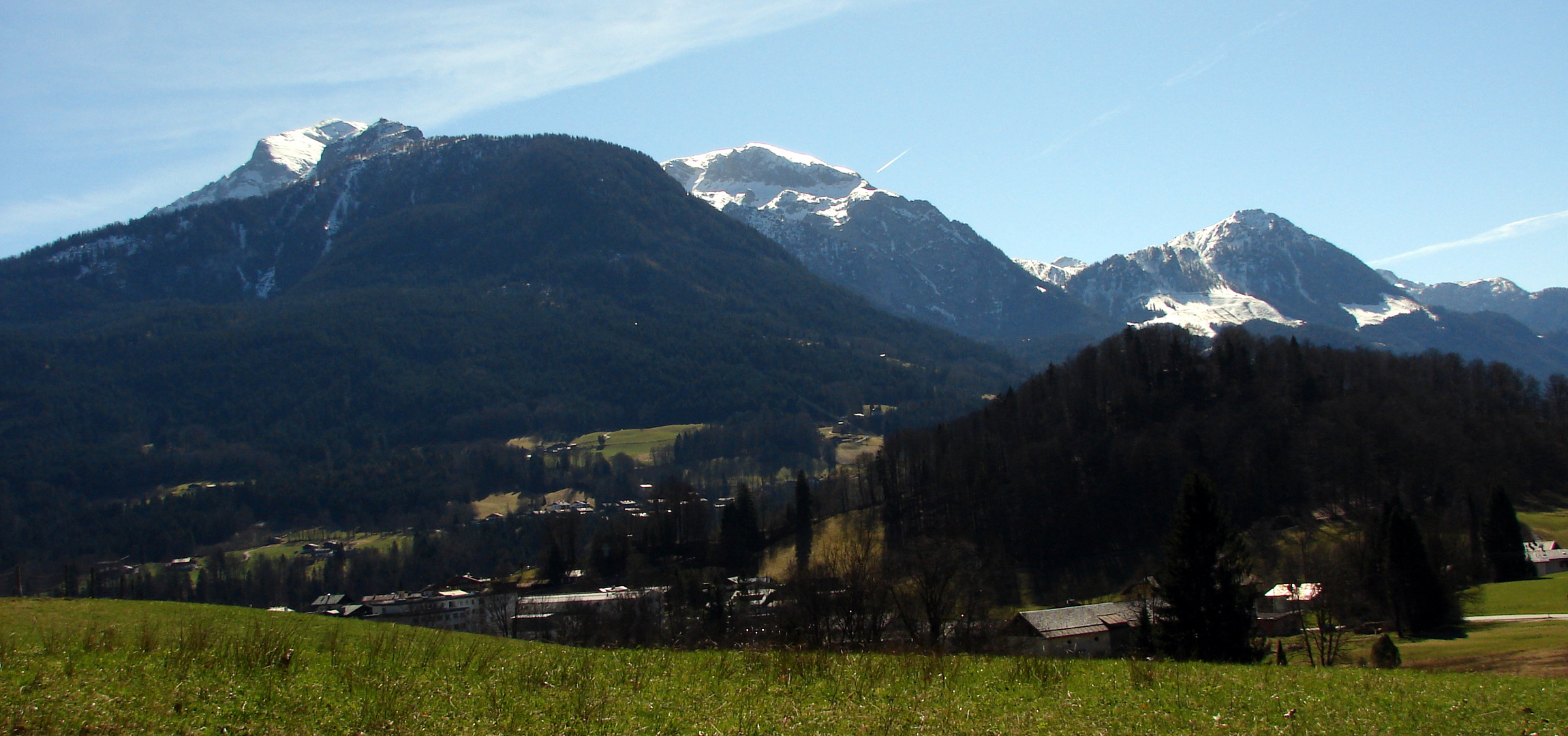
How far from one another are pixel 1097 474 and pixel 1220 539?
68610mm

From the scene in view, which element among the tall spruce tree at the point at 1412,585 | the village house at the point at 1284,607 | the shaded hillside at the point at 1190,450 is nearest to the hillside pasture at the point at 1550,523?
the shaded hillside at the point at 1190,450

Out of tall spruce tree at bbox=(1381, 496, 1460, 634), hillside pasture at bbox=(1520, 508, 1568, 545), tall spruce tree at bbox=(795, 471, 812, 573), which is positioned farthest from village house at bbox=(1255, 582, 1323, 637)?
tall spruce tree at bbox=(795, 471, 812, 573)

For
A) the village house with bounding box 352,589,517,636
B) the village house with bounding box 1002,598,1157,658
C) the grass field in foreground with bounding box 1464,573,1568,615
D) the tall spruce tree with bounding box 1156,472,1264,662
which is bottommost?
the grass field in foreground with bounding box 1464,573,1568,615

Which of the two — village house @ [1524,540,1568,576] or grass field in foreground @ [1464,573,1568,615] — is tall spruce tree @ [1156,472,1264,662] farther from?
village house @ [1524,540,1568,576]

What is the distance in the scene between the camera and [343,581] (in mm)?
153375

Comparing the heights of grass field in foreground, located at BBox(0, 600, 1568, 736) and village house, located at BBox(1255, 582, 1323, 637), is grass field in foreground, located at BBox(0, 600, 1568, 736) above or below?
above

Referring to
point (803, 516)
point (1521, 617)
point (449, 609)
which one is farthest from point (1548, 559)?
point (449, 609)

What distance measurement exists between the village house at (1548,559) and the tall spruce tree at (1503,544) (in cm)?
111

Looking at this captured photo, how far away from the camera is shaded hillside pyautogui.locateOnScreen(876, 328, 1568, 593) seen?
97.9 metres

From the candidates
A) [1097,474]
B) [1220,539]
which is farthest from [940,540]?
[1220,539]

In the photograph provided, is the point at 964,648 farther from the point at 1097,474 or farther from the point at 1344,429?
the point at 1344,429

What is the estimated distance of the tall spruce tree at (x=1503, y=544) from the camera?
251 ft

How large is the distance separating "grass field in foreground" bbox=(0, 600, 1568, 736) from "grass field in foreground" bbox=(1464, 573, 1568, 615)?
144 feet

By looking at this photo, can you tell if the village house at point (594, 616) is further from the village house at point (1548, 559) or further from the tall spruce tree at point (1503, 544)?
the village house at point (1548, 559)
